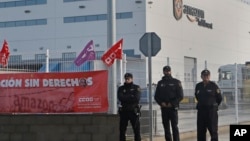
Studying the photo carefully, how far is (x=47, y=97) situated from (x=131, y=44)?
4646 centimetres

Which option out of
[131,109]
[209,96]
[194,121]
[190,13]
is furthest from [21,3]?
[209,96]

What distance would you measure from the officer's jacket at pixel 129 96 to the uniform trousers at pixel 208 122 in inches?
55.6

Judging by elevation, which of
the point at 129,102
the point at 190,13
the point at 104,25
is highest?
the point at 190,13

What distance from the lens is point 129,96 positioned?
430 inches

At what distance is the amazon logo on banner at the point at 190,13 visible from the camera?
208ft

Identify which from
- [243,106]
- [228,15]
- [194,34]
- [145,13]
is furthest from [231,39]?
[243,106]

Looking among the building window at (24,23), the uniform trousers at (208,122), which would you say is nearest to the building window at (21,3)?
the building window at (24,23)

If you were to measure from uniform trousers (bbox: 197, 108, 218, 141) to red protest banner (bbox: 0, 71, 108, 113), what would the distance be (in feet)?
6.82

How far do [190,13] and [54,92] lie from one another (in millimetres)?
57414

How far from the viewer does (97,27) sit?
59531 millimetres

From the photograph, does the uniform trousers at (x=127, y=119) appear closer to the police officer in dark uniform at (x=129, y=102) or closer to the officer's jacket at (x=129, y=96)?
the police officer in dark uniform at (x=129, y=102)

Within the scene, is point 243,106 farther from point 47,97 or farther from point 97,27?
point 97,27

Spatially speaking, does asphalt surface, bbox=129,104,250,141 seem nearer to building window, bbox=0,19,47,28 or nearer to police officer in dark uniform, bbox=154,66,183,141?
police officer in dark uniform, bbox=154,66,183,141

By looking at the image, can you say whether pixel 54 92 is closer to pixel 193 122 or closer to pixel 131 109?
pixel 131 109
